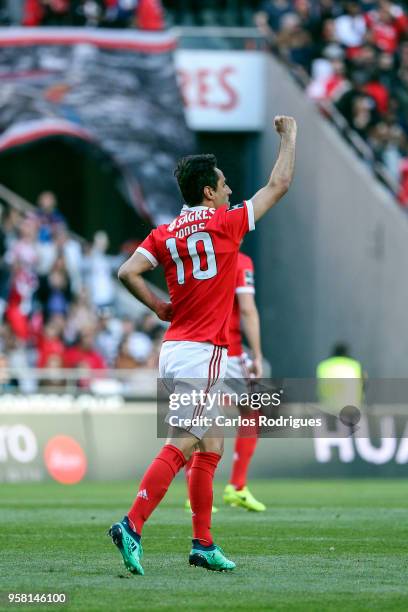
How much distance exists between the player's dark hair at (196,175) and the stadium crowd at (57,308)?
12728 mm

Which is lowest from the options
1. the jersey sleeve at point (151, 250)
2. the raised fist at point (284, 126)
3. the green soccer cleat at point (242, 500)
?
the green soccer cleat at point (242, 500)

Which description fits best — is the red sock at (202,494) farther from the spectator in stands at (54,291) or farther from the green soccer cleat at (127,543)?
the spectator in stands at (54,291)

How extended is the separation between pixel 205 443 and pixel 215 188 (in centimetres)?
143

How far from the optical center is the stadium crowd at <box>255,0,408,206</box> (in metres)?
25.8

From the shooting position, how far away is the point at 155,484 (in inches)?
332

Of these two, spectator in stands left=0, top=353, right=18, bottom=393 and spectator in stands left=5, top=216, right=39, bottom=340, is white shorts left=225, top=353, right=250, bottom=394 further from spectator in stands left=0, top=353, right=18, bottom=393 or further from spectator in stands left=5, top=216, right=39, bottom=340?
spectator in stands left=5, top=216, right=39, bottom=340

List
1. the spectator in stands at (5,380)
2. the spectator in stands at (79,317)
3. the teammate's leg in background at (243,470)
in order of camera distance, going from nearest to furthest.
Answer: the teammate's leg in background at (243,470) < the spectator in stands at (5,380) < the spectator in stands at (79,317)

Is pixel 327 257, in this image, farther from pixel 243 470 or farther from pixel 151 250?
pixel 151 250

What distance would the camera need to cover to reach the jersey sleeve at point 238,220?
858 centimetres

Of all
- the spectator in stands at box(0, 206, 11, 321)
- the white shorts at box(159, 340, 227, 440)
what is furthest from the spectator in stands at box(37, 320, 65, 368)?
the white shorts at box(159, 340, 227, 440)

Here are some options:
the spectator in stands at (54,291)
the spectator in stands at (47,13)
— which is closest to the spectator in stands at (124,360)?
the spectator in stands at (54,291)

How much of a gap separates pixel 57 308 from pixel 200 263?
14.0 meters

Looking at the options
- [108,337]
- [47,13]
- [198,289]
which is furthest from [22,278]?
[198,289]

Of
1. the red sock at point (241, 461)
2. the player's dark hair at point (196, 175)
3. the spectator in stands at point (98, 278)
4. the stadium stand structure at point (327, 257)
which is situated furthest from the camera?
the stadium stand structure at point (327, 257)
